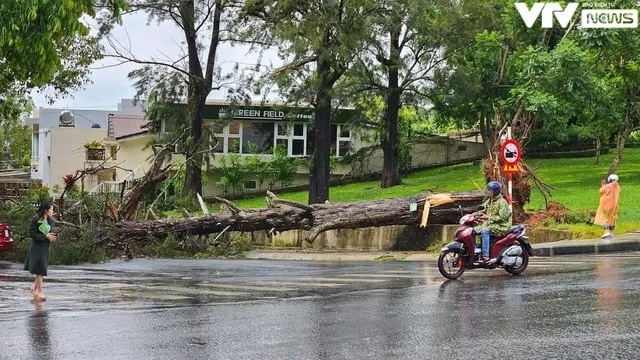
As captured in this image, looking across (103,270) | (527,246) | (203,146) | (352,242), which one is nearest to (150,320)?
(527,246)

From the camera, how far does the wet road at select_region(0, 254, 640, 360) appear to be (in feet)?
26.4

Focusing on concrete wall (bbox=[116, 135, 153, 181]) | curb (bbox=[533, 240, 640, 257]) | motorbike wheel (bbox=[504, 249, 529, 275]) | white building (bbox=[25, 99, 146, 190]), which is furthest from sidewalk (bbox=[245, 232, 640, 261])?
white building (bbox=[25, 99, 146, 190])

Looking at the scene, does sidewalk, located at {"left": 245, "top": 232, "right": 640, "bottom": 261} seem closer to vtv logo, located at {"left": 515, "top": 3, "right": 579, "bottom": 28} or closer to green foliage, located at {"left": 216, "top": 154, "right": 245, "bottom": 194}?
vtv logo, located at {"left": 515, "top": 3, "right": 579, "bottom": 28}

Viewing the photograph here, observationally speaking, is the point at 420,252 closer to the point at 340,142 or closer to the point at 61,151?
the point at 340,142

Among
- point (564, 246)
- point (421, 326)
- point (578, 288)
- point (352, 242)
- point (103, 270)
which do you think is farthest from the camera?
point (352, 242)

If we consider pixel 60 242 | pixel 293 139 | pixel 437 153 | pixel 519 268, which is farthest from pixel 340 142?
pixel 519 268

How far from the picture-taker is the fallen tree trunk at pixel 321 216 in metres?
22.9

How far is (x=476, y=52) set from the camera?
130 feet

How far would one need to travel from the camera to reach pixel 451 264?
46.4ft

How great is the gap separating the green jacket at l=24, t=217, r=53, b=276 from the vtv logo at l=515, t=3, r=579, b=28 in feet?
78.1

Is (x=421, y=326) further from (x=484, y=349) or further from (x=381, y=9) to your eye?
(x=381, y=9)

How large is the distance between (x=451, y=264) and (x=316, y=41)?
17150 millimetres

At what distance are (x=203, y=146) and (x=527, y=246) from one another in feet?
84.7

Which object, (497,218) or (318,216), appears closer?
(497,218)
